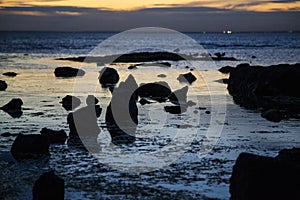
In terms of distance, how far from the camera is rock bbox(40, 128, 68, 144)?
23953 millimetres

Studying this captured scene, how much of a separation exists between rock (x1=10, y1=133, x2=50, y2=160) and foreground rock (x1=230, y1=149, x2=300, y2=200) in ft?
31.4

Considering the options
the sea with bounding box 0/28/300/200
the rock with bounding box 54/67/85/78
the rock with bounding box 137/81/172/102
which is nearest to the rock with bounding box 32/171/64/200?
the sea with bounding box 0/28/300/200

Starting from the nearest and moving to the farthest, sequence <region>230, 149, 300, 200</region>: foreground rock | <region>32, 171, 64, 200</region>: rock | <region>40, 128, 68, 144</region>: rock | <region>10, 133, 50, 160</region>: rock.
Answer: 1. <region>230, 149, 300, 200</region>: foreground rock
2. <region>32, 171, 64, 200</region>: rock
3. <region>10, 133, 50, 160</region>: rock
4. <region>40, 128, 68, 144</region>: rock

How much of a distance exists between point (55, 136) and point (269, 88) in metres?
22.2

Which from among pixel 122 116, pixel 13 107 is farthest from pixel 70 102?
pixel 122 116

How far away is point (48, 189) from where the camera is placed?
15.2 meters

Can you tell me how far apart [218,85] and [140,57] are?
54.5 metres

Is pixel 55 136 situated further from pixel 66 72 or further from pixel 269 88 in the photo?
pixel 66 72

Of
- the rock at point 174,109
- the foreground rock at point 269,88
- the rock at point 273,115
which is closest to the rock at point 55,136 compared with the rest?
the rock at point 174,109

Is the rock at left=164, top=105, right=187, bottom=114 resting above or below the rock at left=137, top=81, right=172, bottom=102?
below

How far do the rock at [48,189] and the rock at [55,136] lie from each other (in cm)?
839

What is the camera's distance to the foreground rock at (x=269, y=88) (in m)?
37.1

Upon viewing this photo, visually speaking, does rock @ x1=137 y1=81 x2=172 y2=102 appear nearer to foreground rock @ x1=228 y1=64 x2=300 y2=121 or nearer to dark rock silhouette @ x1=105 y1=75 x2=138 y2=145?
foreground rock @ x1=228 y1=64 x2=300 y2=121

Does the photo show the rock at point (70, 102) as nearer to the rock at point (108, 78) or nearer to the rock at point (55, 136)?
the rock at point (55, 136)
